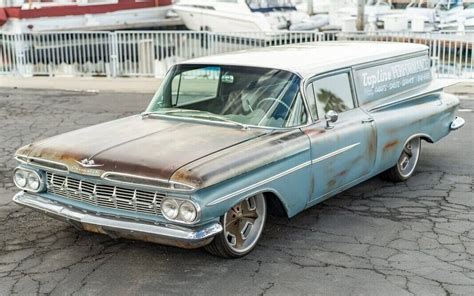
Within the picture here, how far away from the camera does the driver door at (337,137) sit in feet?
18.1

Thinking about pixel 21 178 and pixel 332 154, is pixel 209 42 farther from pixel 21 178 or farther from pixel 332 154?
pixel 21 178

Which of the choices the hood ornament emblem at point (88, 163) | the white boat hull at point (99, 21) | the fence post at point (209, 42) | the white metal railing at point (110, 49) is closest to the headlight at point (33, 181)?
the hood ornament emblem at point (88, 163)

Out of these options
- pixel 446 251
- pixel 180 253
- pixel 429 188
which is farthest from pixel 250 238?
pixel 429 188

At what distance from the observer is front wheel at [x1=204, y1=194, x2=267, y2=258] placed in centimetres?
486

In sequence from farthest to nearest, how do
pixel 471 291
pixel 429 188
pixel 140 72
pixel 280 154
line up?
pixel 140 72 → pixel 429 188 → pixel 280 154 → pixel 471 291

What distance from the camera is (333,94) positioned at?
5984 mm

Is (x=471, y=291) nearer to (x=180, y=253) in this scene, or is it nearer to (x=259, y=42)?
(x=180, y=253)

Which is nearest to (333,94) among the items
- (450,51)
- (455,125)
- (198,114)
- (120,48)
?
(198,114)

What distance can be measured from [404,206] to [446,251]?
45.1 inches

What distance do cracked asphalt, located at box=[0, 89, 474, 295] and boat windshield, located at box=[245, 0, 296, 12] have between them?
15.8m

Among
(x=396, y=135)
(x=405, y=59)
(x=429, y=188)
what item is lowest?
(x=429, y=188)

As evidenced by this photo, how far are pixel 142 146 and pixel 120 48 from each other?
1229cm

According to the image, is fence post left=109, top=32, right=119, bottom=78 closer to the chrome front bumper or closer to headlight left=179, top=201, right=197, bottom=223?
the chrome front bumper

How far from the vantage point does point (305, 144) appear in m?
5.32
